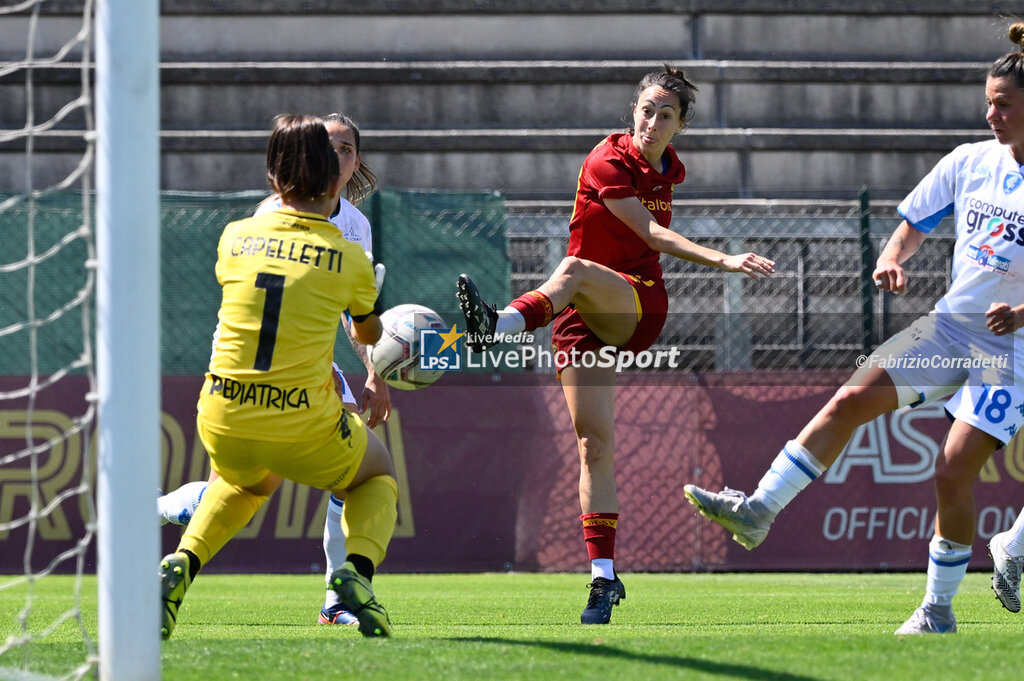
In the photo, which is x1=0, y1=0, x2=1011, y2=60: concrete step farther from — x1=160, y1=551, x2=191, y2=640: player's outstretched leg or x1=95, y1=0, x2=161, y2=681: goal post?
x1=95, y1=0, x2=161, y2=681: goal post

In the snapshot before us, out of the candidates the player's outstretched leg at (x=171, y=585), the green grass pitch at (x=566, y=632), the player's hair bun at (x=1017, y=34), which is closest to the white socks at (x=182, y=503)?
the green grass pitch at (x=566, y=632)

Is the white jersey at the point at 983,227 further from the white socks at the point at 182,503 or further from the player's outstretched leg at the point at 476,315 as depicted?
the white socks at the point at 182,503

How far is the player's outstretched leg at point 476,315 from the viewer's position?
16.9 feet

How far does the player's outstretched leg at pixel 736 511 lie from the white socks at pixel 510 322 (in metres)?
1.03

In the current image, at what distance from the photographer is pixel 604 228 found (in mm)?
5734

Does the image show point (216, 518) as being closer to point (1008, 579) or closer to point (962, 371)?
point (962, 371)

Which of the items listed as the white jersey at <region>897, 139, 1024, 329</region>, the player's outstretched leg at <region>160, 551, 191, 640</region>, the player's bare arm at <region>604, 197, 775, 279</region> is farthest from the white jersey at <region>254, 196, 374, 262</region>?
the white jersey at <region>897, 139, 1024, 329</region>

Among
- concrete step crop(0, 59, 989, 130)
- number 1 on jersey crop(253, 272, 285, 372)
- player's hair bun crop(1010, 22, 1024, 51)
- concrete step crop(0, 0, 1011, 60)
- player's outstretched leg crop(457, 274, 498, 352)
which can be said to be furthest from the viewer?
concrete step crop(0, 0, 1011, 60)

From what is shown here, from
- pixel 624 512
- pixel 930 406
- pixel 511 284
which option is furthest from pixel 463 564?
pixel 930 406

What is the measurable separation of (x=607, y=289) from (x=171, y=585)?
2380mm

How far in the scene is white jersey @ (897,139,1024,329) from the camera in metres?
4.64

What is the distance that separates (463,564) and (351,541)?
16.8ft

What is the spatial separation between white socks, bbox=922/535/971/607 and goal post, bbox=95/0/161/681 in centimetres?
298

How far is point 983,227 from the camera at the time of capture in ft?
15.4
